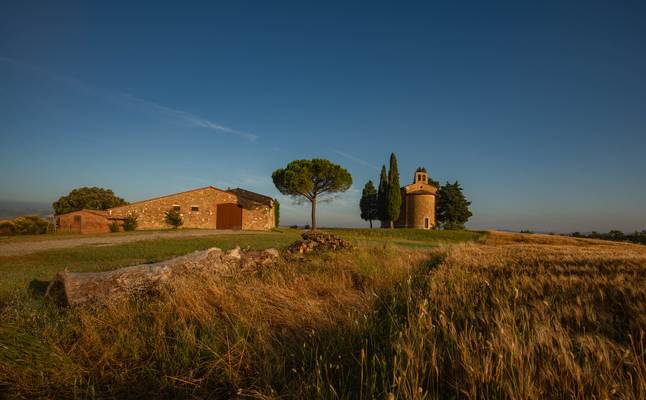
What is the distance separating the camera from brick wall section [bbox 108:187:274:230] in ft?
107

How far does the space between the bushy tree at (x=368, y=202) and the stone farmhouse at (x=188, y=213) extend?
2680cm

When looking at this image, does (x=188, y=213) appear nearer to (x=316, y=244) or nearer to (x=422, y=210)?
(x=316, y=244)

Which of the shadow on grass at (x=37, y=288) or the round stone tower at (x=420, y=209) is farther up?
the round stone tower at (x=420, y=209)

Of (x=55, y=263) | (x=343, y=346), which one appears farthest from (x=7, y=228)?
(x=343, y=346)

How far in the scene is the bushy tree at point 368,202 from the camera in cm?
5603

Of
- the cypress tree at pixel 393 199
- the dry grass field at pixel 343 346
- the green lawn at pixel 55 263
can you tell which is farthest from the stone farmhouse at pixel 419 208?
the dry grass field at pixel 343 346

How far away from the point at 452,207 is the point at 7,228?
53.3 m

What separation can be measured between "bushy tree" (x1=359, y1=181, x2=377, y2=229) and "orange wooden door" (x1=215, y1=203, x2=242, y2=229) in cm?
2900

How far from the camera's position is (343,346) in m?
2.47

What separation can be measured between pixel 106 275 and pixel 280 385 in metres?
4.37

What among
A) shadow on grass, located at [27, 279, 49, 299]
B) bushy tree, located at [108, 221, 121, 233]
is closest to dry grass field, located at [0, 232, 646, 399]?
shadow on grass, located at [27, 279, 49, 299]

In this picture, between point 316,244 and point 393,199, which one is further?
point 393,199

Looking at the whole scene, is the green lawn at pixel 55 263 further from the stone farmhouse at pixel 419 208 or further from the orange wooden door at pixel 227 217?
the stone farmhouse at pixel 419 208

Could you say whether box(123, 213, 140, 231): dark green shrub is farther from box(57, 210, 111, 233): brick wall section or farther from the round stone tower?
the round stone tower
